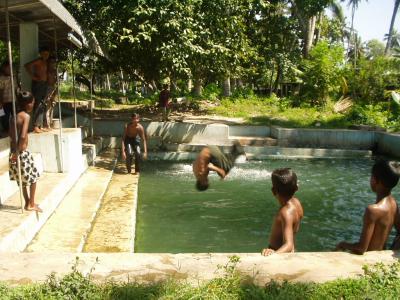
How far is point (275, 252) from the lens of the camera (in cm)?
411

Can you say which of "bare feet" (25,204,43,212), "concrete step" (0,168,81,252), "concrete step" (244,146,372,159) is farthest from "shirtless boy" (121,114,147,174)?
"bare feet" (25,204,43,212)

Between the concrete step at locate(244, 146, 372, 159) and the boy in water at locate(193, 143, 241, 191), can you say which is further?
the concrete step at locate(244, 146, 372, 159)

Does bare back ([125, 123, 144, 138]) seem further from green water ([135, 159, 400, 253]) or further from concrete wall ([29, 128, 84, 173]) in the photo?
concrete wall ([29, 128, 84, 173])

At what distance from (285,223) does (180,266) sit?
1.16 metres

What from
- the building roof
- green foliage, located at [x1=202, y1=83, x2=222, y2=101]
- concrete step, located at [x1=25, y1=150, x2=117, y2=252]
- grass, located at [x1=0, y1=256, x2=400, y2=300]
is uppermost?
the building roof

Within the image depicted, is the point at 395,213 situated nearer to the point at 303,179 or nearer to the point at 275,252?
the point at 275,252

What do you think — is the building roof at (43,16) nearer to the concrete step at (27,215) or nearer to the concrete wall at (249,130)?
the concrete step at (27,215)

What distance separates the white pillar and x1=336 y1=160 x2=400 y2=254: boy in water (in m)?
7.47

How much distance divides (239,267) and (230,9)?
13500mm

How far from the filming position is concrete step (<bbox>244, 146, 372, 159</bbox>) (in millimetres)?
16062

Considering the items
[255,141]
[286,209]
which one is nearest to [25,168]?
[286,209]

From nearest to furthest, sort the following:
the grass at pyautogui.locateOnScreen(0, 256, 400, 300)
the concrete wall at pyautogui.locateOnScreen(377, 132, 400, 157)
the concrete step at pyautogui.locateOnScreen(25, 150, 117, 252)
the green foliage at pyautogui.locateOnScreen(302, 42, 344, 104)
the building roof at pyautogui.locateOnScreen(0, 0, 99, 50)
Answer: the grass at pyautogui.locateOnScreen(0, 256, 400, 300) → the concrete step at pyautogui.locateOnScreen(25, 150, 117, 252) → the building roof at pyautogui.locateOnScreen(0, 0, 99, 50) → the concrete wall at pyautogui.locateOnScreen(377, 132, 400, 157) → the green foliage at pyautogui.locateOnScreen(302, 42, 344, 104)

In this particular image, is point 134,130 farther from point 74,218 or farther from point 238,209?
point 74,218

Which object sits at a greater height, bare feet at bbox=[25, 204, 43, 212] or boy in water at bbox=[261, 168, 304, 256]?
boy in water at bbox=[261, 168, 304, 256]
